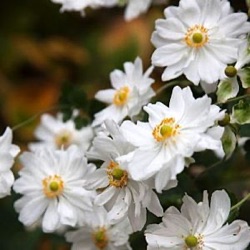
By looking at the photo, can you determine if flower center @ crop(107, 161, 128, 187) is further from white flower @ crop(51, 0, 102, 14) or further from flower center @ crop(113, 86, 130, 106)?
white flower @ crop(51, 0, 102, 14)

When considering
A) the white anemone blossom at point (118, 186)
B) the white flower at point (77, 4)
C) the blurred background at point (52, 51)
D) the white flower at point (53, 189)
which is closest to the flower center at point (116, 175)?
the white anemone blossom at point (118, 186)

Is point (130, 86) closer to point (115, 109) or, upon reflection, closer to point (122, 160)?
point (115, 109)

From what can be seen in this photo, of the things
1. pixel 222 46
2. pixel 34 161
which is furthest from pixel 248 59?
pixel 34 161

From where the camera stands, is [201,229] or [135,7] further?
[135,7]

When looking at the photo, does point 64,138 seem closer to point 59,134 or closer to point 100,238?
point 59,134

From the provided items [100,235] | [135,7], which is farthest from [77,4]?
[100,235]

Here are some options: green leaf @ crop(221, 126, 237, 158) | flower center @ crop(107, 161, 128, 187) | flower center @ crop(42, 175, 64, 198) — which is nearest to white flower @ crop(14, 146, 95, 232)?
flower center @ crop(42, 175, 64, 198)

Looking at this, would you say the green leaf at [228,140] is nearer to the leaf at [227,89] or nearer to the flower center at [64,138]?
the leaf at [227,89]
